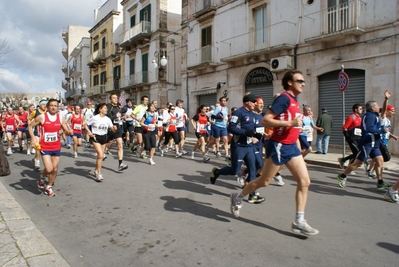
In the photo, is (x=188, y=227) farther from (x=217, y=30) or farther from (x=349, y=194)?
(x=217, y=30)

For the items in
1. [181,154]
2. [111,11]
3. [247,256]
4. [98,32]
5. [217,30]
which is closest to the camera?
[247,256]

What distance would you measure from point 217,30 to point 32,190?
54.4 ft

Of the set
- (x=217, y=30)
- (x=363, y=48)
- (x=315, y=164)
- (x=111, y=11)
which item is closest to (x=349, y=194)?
(x=315, y=164)

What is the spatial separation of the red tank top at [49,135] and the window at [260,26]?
13.7 meters

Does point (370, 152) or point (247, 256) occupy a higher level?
point (370, 152)

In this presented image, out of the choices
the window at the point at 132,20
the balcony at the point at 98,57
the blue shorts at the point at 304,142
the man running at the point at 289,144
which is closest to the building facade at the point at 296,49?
the blue shorts at the point at 304,142

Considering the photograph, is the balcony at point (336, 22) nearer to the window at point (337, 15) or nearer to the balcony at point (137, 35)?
the window at point (337, 15)

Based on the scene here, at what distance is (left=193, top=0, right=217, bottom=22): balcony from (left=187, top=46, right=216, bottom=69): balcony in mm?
1987

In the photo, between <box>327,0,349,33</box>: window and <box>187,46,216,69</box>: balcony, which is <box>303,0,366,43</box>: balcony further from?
<box>187,46,216,69</box>: balcony

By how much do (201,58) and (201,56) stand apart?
0.41ft

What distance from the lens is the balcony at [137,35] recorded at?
28.7 m

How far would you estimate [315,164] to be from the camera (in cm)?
1039

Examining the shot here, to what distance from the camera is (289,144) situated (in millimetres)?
3930

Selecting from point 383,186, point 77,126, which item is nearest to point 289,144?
point 383,186
